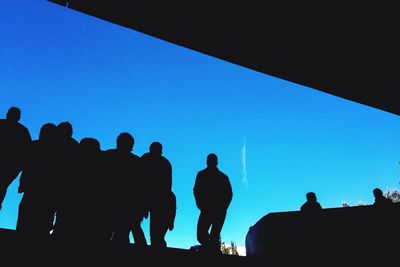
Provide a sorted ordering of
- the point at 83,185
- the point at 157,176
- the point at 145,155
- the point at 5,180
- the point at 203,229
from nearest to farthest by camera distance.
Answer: the point at 5,180
the point at 83,185
the point at 157,176
the point at 145,155
the point at 203,229

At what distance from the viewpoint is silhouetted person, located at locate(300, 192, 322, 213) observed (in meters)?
6.64

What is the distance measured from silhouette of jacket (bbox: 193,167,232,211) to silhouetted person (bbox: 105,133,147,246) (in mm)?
1118

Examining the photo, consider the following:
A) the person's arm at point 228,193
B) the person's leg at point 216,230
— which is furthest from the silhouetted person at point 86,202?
the person's arm at point 228,193

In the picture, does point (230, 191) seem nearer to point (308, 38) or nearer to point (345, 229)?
point (345, 229)

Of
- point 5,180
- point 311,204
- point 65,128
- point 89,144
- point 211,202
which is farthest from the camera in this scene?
point 311,204

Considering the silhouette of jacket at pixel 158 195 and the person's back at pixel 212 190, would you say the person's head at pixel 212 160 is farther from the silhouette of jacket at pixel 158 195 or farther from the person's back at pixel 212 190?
the silhouette of jacket at pixel 158 195

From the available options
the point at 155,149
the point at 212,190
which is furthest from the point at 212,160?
the point at 155,149

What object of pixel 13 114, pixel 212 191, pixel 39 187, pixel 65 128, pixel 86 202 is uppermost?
pixel 13 114

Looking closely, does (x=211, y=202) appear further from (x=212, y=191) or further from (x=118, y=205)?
(x=118, y=205)

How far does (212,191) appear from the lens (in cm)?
553

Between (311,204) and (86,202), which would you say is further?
(311,204)

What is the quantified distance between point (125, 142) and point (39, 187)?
1352 mm

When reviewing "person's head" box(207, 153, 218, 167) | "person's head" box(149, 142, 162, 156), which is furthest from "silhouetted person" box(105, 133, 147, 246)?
A: "person's head" box(207, 153, 218, 167)

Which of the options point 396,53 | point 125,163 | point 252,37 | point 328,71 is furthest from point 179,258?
point 396,53
